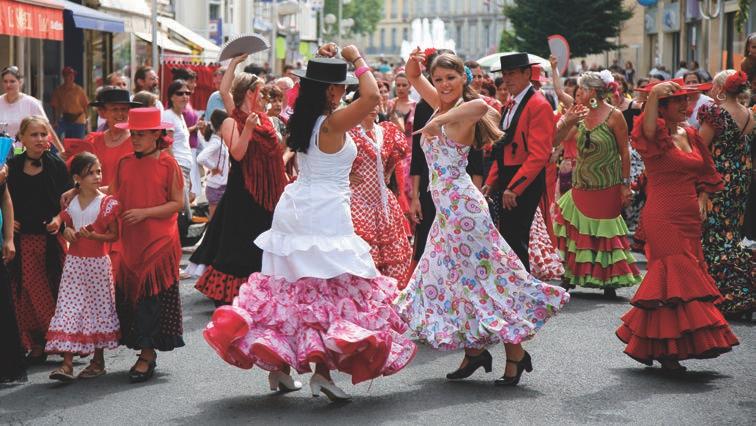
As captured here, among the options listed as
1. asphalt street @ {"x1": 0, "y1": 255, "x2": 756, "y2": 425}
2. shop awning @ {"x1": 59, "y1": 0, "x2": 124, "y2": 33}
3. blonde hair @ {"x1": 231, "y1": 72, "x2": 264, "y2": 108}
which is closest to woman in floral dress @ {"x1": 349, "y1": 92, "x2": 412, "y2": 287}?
blonde hair @ {"x1": 231, "y1": 72, "x2": 264, "y2": 108}

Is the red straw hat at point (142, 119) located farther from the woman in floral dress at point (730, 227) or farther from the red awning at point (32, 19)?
the red awning at point (32, 19)

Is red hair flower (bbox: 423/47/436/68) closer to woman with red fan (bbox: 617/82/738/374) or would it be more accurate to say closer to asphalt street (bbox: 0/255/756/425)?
woman with red fan (bbox: 617/82/738/374)

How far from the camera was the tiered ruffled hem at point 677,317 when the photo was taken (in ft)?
27.0

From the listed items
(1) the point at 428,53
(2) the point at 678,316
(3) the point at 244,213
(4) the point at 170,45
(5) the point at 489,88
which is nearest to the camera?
(2) the point at 678,316

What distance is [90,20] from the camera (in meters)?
21.9

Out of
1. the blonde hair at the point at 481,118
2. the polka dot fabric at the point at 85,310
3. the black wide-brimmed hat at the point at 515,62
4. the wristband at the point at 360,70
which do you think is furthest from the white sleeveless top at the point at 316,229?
the black wide-brimmed hat at the point at 515,62

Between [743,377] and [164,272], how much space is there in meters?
3.71

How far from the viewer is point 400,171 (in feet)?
43.2

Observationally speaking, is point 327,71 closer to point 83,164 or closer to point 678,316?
point 83,164

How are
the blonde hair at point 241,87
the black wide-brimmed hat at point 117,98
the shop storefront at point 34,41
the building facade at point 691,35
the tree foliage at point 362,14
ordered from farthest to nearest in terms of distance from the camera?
the tree foliage at point 362,14 < the building facade at point 691,35 < the shop storefront at point 34,41 < the blonde hair at point 241,87 < the black wide-brimmed hat at point 117,98

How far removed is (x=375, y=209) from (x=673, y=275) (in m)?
2.71

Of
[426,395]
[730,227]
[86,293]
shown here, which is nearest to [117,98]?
[86,293]

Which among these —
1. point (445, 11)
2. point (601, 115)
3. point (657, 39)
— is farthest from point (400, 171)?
point (445, 11)

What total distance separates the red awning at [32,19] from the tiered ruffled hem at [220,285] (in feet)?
24.2
